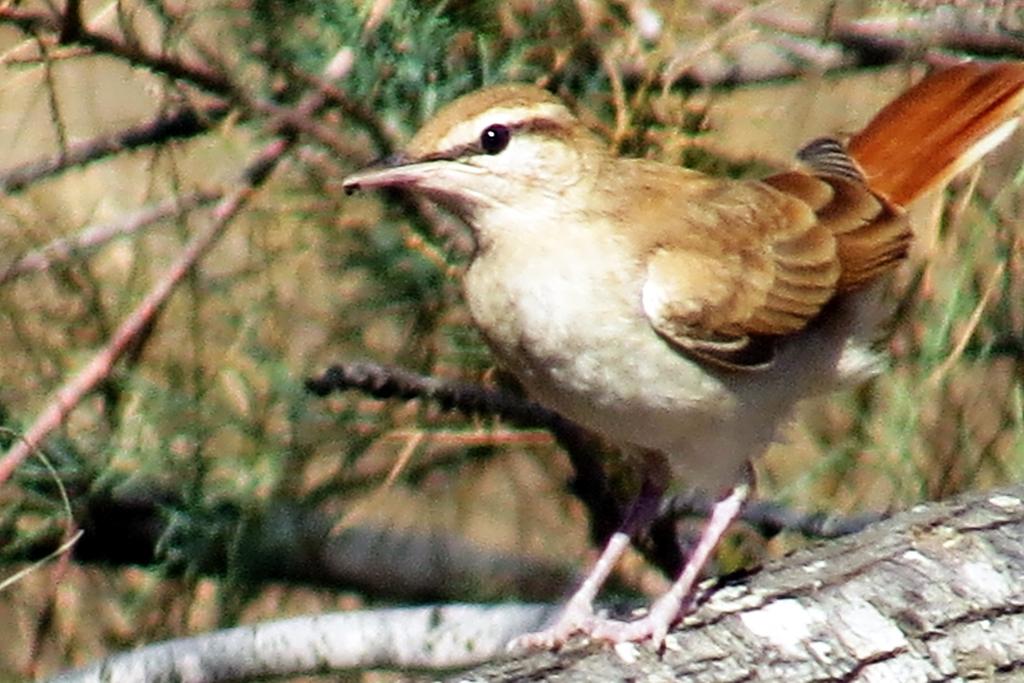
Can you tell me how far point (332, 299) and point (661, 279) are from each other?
149 cm

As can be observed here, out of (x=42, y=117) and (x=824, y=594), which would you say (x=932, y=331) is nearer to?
(x=824, y=594)

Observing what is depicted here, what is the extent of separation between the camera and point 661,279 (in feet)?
12.7

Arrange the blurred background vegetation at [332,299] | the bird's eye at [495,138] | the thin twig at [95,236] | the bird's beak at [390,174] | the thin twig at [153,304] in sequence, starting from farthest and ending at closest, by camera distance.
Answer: the thin twig at [95,236] < the blurred background vegetation at [332,299] < the thin twig at [153,304] < the bird's eye at [495,138] < the bird's beak at [390,174]

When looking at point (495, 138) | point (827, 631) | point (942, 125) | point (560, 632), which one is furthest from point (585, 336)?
point (942, 125)

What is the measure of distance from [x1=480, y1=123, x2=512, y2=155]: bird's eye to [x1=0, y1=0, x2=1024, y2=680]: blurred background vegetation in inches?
18.6

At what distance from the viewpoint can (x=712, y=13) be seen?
4855mm

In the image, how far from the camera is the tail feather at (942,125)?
14.5ft

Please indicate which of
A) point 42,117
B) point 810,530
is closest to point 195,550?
point 810,530

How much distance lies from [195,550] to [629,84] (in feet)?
5.06

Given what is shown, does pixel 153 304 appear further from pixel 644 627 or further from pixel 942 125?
pixel 942 125

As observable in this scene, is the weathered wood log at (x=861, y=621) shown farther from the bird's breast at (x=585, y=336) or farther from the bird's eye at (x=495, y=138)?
the bird's eye at (x=495, y=138)

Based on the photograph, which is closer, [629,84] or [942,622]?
[942,622]

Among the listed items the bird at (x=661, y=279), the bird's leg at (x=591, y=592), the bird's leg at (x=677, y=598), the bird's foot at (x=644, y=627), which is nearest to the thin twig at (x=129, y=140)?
the bird at (x=661, y=279)

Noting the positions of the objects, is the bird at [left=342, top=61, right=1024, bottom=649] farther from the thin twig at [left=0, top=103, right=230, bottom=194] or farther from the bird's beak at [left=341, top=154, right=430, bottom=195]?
the thin twig at [left=0, top=103, right=230, bottom=194]
